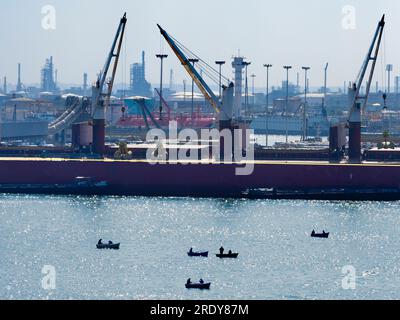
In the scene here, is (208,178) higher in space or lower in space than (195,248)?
higher

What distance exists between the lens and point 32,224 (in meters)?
69.7

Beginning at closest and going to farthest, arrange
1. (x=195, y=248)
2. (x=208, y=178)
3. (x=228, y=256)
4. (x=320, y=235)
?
(x=228, y=256), (x=195, y=248), (x=320, y=235), (x=208, y=178)

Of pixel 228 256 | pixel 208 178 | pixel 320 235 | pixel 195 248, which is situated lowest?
pixel 228 256

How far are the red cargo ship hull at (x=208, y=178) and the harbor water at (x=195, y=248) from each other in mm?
3861

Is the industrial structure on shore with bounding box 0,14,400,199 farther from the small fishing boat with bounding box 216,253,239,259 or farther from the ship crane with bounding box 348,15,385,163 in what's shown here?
the small fishing boat with bounding box 216,253,239,259

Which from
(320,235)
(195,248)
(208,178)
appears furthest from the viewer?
(208,178)

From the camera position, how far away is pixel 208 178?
291 feet

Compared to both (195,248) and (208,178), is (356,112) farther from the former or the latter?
(195,248)

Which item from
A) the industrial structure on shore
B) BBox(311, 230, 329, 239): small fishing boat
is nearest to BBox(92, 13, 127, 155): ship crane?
the industrial structure on shore

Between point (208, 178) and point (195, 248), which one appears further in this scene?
point (208, 178)

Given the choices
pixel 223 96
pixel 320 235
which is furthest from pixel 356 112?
pixel 320 235

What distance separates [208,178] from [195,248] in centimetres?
2745

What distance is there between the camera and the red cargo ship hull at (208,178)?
3430 inches

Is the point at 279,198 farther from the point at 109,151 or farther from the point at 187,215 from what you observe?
the point at 109,151
